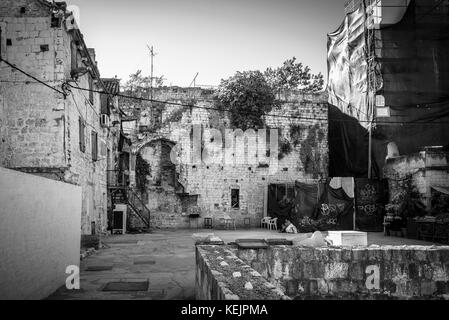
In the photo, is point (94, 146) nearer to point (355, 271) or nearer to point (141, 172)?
point (141, 172)

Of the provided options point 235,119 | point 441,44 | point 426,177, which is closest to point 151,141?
point 235,119

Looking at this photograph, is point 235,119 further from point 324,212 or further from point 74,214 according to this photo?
point 74,214

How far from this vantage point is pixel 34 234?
5.92 m

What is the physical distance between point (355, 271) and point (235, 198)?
17295 mm

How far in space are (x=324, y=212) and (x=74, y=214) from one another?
47.9 feet

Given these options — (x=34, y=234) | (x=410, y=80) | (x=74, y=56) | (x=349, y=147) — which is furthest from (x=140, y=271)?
(x=410, y=80)

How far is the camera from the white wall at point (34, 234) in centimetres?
505

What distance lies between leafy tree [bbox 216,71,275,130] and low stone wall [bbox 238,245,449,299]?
1722cm

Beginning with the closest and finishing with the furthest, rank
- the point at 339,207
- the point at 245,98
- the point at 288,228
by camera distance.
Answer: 1. the point at 288,228
2. the point at 339,207
3. the point at 245,98

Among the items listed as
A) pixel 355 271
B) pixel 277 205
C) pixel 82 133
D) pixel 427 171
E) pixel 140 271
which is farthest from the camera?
pixel 277 205

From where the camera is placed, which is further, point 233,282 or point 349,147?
point 349,147

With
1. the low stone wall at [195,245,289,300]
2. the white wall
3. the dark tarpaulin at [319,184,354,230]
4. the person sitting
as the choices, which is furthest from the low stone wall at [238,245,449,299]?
the dark tarpaulin at [319,184,354,230]

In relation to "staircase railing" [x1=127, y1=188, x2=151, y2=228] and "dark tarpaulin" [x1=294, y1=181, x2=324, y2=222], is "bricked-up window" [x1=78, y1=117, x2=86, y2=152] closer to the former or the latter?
"staircase railing" [x1=127, y1=188, x2=151, y2=228]

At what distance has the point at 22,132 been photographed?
39.5 ft
